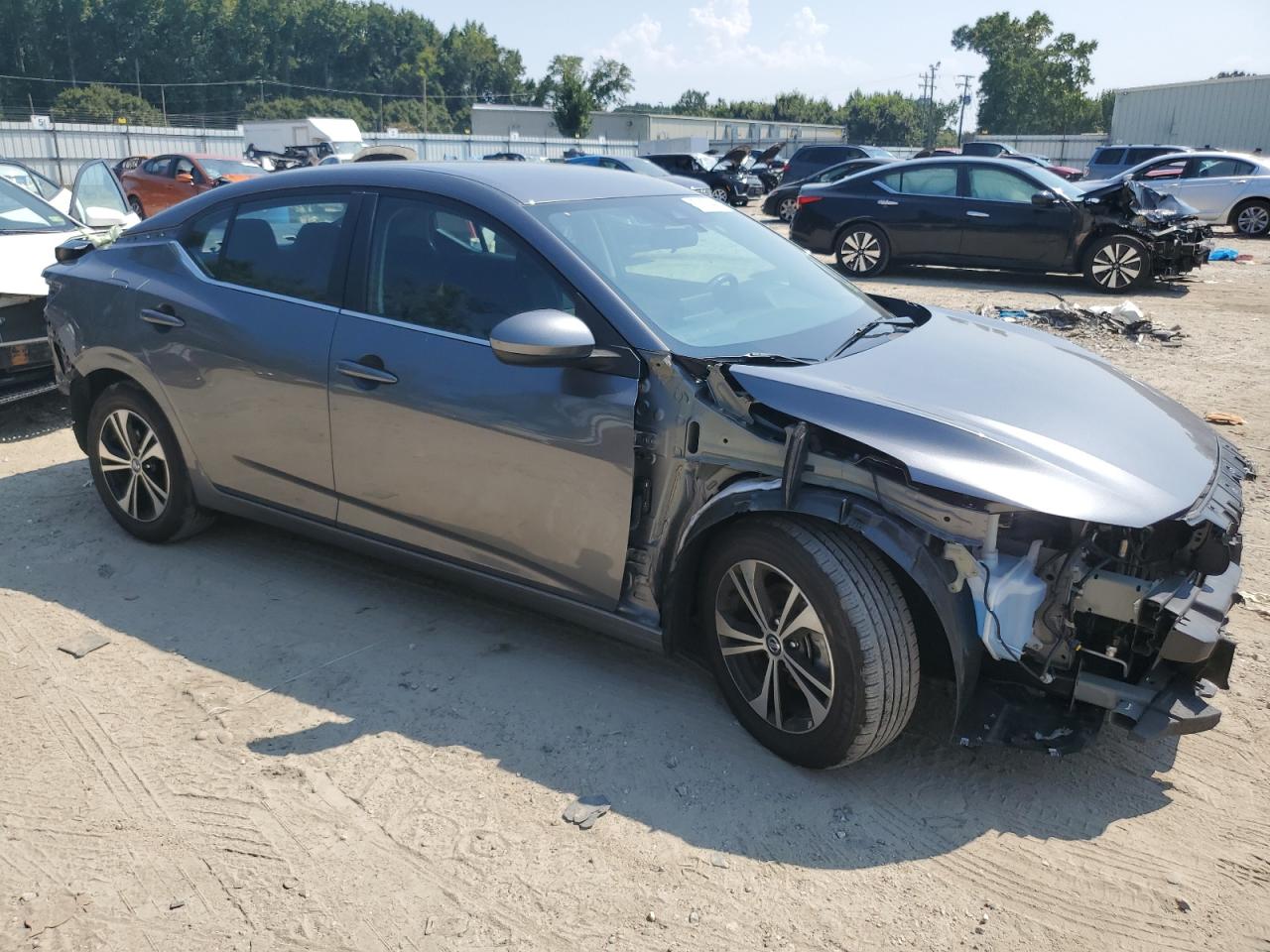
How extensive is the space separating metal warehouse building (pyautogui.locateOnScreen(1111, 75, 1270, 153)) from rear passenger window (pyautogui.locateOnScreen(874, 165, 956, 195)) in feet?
100

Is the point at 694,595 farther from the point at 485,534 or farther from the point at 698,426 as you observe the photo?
the point at 485,534

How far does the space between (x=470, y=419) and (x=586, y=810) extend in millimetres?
1370

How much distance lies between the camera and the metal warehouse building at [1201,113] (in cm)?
3688

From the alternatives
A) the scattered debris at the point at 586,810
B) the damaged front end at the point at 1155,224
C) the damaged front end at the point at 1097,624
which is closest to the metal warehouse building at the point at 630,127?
the damaged front end at the point at 1155,224

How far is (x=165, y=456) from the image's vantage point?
463 cm

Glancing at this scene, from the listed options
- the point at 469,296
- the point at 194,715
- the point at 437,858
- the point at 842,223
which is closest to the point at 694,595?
the point at 437,858

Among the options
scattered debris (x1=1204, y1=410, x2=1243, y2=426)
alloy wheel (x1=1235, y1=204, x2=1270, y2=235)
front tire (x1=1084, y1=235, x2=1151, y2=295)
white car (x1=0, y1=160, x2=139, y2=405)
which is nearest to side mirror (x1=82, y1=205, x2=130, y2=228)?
white car (x1=0, y1=160, x2=139, y2=405)

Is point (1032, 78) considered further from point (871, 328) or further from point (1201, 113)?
point (871, 328)

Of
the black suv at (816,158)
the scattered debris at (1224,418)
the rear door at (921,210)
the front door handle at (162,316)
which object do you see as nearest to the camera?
the front door handle at (162,316)

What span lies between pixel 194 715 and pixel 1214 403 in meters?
6.98

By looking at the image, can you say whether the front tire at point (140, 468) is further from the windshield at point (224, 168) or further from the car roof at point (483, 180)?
the windshield at point (224, 168)

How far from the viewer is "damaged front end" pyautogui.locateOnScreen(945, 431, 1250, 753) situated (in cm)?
275

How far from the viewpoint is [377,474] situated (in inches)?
152

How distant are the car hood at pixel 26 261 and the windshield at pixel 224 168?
13004 millimetres
